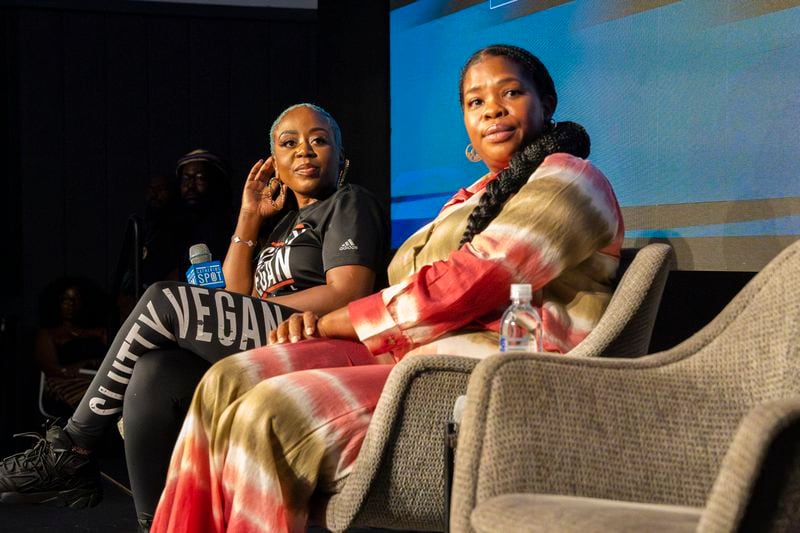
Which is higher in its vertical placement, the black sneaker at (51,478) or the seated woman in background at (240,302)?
the seated woman in background at (240,302)

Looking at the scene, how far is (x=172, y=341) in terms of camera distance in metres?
2.23

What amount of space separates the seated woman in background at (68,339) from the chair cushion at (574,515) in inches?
147

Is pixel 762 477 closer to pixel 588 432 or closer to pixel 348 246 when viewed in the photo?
pixel 588 432

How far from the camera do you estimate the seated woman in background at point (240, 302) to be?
2.19 metres

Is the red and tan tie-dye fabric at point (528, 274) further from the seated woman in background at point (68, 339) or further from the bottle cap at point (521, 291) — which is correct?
the seated woman in background at point (68, 339)

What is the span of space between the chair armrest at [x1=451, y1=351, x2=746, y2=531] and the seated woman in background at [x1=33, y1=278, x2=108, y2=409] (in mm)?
3640

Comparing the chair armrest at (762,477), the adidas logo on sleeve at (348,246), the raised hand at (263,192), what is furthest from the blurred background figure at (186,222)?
the chair armrest at (762,477)

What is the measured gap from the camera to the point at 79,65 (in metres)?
6.08

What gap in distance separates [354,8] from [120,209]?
243 cm

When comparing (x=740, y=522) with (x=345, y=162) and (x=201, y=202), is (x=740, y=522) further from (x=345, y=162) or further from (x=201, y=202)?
(x=201, y=202)

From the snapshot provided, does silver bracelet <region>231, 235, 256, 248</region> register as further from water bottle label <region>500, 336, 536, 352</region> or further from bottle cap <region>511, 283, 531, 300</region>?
bottle cap <region>511, 283, 531, 300</region>

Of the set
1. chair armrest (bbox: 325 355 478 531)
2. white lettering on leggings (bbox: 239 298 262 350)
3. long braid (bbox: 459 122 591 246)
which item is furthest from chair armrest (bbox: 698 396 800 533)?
white lettering on leggings (bbox: 239 298 262 350)

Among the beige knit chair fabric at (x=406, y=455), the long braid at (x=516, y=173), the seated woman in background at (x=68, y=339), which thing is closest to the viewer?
the beige knit chair fabric at (x=406, y=455)

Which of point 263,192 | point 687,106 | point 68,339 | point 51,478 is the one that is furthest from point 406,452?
point 68,339
